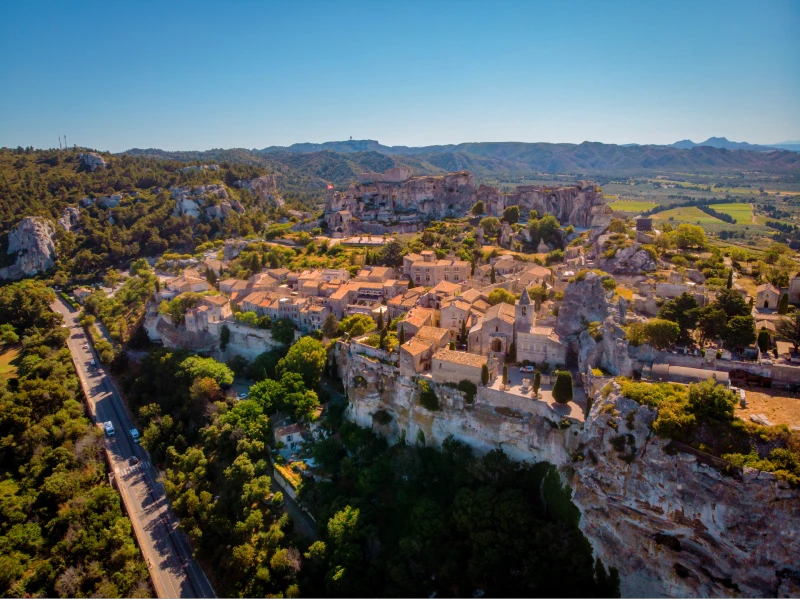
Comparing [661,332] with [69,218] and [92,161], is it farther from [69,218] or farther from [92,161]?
[92,161]

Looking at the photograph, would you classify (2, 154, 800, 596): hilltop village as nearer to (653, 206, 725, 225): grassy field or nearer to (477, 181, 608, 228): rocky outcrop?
(477, 181, 608, 228): rocky outcrop

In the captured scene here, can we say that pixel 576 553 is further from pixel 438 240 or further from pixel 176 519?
pixel 438 240

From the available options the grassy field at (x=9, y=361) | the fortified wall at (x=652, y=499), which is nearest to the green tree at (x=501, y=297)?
the fortified wall at (x=652, y=499)

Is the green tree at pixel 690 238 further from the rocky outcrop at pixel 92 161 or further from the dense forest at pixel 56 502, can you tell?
the rocky outcrop at pixel 92 161

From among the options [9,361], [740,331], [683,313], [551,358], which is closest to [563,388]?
[551,358]

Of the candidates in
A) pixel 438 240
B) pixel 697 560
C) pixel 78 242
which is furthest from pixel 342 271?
pixel 78 242
